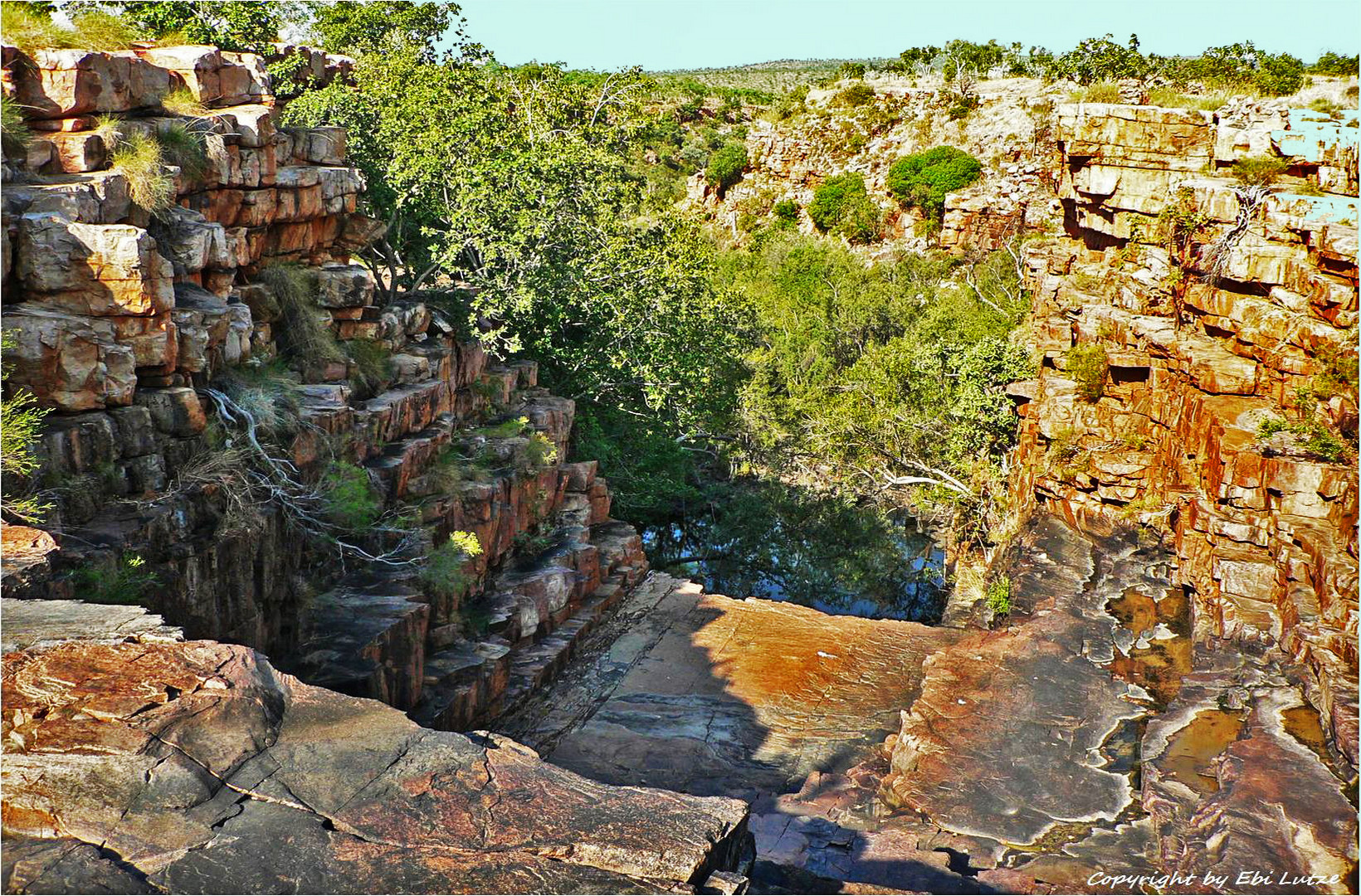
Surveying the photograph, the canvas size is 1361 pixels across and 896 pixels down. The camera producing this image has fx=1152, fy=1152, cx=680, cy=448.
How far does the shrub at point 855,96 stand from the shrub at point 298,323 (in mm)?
34823

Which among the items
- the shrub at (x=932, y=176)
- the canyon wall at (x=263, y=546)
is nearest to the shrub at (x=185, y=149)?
the canyon wall at (x=263, y=546)

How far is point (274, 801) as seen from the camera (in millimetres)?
6016

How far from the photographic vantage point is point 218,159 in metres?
12.6

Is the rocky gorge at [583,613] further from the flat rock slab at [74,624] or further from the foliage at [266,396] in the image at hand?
the foliage at [266,396]

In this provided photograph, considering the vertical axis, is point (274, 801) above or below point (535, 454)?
above

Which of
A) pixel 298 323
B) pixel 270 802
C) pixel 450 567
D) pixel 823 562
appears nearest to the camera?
pixel 270 802

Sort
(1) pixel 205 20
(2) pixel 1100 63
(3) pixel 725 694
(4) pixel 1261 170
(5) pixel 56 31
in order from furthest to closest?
(2) pixel 1100 63 → (1) pixel 205 20 → (4) pixel 1261 170 → (3) pixel 725 694 → (5) pixel 56 31

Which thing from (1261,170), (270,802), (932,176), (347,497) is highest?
(1261,170)

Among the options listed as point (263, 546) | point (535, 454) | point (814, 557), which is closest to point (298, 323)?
point (263, 546)

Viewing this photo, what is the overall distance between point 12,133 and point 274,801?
7945mm

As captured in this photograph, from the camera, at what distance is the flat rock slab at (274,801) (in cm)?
550

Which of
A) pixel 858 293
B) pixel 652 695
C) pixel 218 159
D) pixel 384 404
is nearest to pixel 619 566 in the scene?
pixel 652 695

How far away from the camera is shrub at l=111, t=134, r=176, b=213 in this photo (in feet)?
36.1

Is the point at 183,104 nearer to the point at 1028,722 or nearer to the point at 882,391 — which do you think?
the point at 1028,722
